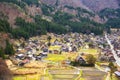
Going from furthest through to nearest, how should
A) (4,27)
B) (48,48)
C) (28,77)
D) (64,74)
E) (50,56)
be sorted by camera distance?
(4,27) → (48,48) → (50,56) → (64,74) → (28,77)

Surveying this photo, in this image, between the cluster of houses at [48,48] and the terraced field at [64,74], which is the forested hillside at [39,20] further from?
the terraced field at [64,74]

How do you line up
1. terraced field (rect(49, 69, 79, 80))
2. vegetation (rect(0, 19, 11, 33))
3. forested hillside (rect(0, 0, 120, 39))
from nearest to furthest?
1. terraced field (rect(49, 69, 79, 80))
2. vegetation (rect(0, 19, 11, 33))
3. forested hillside (rect(0, 0, 120, 39))

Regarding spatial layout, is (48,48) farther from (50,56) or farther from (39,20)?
(39,20)

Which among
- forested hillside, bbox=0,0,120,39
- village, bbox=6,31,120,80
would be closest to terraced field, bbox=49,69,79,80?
village, bbox=6,31,120,80

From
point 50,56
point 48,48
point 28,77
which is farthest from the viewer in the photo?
point 48,48

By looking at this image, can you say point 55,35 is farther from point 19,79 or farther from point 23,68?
point 19,79

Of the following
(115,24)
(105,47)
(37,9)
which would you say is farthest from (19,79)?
(115,24)

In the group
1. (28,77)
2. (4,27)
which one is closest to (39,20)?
(4,27)

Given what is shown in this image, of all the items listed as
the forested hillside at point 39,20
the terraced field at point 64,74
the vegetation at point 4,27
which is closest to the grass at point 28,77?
the terraced field at point 64,74

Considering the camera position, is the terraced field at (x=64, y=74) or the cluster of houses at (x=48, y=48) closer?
the terraced field at (x=64, y=74)

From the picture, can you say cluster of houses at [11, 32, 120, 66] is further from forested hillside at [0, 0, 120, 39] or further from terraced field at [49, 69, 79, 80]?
terraced field at [49, 69, 79, 80]

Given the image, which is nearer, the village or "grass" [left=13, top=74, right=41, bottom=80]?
"grass" [left=13, top=74, right=41, bottom=80]

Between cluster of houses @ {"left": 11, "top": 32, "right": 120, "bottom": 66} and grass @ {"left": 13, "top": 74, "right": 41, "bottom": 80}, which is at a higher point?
→ cluster of houses @ {"left": 11, "top": 32, "right": 120, "bottom": 66}
